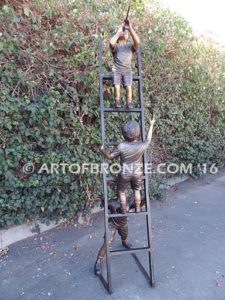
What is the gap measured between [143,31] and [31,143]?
2247 mm

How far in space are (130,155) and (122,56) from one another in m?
0.81

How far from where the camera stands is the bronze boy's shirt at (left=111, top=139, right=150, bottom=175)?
2.05 meters

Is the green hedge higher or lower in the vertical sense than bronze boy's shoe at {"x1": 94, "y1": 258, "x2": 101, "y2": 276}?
higher

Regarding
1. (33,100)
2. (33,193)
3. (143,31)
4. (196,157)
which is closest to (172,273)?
(33,193)

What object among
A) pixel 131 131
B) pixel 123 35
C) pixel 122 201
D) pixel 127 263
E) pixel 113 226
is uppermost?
pixel 123 35

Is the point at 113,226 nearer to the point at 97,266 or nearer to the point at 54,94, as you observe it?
the point at 97,266

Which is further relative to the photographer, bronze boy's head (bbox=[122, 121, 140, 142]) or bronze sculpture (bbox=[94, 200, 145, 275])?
bronze sculpture (bbox=[94, 200, 145, 275])

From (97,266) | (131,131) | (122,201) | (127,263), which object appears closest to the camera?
(131,131)

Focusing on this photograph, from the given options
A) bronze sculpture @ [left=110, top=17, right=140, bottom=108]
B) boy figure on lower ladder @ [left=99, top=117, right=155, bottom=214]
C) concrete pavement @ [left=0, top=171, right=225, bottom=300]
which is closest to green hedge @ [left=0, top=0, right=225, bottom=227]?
concrete pavement @ [left=0, top=171, right=225, bottom=300]

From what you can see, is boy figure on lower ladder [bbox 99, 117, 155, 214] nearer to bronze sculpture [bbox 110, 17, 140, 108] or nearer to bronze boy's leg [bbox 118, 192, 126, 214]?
bronze boy's leg [bbox 118, 192, 126, 214]

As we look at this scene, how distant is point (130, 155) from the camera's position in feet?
6.76

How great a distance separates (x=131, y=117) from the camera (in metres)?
3.38

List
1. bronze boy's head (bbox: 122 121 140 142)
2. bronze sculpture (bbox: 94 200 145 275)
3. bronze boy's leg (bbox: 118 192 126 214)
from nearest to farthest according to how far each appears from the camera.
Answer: bronze boy's head (bbox: 122 121 140 142), bronze boy's leg (bbox: 118 192 126 214), bronze sculpture (bbox: 94 200 145 275)

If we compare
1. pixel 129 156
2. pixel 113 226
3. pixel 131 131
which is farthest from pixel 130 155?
pixel 113 226
